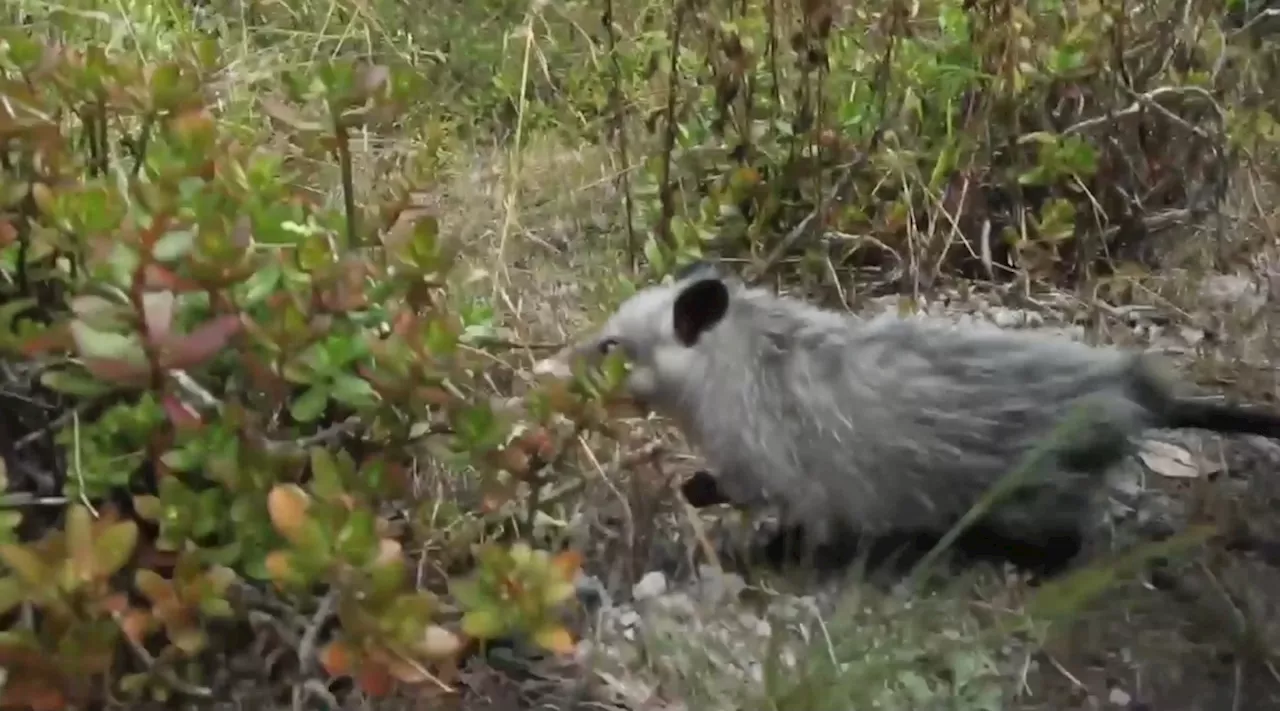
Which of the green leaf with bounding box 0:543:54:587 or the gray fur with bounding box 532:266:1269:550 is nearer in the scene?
the green leaf with bounding box 0:543:54:587

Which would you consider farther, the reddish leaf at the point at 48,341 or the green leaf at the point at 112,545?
the reddish leaf at the point at 48,341

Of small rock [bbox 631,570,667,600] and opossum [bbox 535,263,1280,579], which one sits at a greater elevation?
opossum [bbox 535,263,1280,579]

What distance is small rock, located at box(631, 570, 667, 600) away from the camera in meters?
1.96

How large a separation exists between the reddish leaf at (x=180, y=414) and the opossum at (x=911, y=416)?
0.72 metres

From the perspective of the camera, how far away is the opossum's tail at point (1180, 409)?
6.63 feet

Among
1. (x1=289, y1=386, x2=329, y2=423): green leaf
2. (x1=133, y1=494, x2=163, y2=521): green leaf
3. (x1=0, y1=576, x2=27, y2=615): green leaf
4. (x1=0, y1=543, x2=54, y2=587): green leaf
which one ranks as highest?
(x1=289, y1=386, x2=329, y2=423): green leaf

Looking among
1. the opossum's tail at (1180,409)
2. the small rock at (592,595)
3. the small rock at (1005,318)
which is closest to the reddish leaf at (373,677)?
the small rock at (592,595)

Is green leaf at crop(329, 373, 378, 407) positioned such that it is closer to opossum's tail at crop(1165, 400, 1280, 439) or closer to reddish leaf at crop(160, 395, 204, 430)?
reddish leaf at crop(160, 395, 204, 430)

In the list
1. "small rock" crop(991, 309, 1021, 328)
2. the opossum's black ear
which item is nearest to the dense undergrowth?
"small rock" crop(991, 309, 1021, 328)

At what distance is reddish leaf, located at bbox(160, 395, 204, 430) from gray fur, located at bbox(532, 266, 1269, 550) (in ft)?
2.56

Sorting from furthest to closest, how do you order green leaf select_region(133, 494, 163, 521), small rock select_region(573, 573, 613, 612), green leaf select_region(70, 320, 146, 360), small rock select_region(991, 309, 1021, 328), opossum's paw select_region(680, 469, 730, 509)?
small rock select_region(991, 309, 1021, 328) → opossum's paw select_region(680, 469, 730, 509) → small rock select_region(573, 573, 613, 612) → green leaf select_region(133, 494, 163, 521) → green leaf select_region(70, 320, 146, 360)

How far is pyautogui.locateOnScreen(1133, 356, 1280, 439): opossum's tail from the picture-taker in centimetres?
202

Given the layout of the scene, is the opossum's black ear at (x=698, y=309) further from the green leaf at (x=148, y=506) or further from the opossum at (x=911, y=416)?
the green leaf at (x=148, y=506)

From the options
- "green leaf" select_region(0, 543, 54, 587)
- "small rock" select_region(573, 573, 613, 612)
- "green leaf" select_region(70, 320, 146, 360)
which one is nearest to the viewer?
"green leaf" select_region(0, 543, 54, 587)
